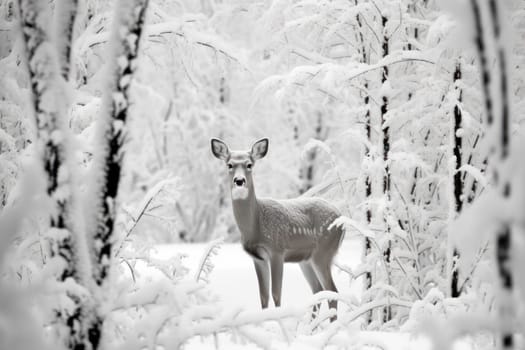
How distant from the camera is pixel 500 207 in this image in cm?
112

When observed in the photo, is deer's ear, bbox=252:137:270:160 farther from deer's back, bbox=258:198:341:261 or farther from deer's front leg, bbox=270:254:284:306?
deer's front leg, bbox=270:254:284:306

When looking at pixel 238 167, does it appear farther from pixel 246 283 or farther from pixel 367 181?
pixel 246 283

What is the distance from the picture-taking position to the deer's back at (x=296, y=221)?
16.8ft

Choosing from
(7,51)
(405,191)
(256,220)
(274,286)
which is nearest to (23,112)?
(7,51)

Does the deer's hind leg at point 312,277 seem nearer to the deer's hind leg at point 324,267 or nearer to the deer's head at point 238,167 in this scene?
the deer's hind leg at point 324,267

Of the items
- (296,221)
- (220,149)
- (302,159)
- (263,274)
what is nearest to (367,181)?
(302,159)

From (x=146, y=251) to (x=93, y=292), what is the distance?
1970 mm

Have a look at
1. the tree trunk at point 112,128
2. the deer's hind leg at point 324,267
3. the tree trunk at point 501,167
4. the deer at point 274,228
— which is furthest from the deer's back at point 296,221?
the tree trunk at point 501,167

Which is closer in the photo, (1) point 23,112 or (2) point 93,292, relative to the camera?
(2) point 93,292

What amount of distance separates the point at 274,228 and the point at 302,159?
2.27 ft

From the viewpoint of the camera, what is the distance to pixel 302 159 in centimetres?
500

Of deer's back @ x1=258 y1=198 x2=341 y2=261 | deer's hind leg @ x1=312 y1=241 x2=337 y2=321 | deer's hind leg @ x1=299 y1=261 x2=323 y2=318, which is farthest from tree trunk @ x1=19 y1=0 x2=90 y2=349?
deer's hind leg @ x1=299 y1=261 x2=323 y2=318

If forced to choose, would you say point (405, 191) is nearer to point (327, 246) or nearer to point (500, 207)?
point (327, 246)

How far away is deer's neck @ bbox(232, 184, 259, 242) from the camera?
5.02 meters
